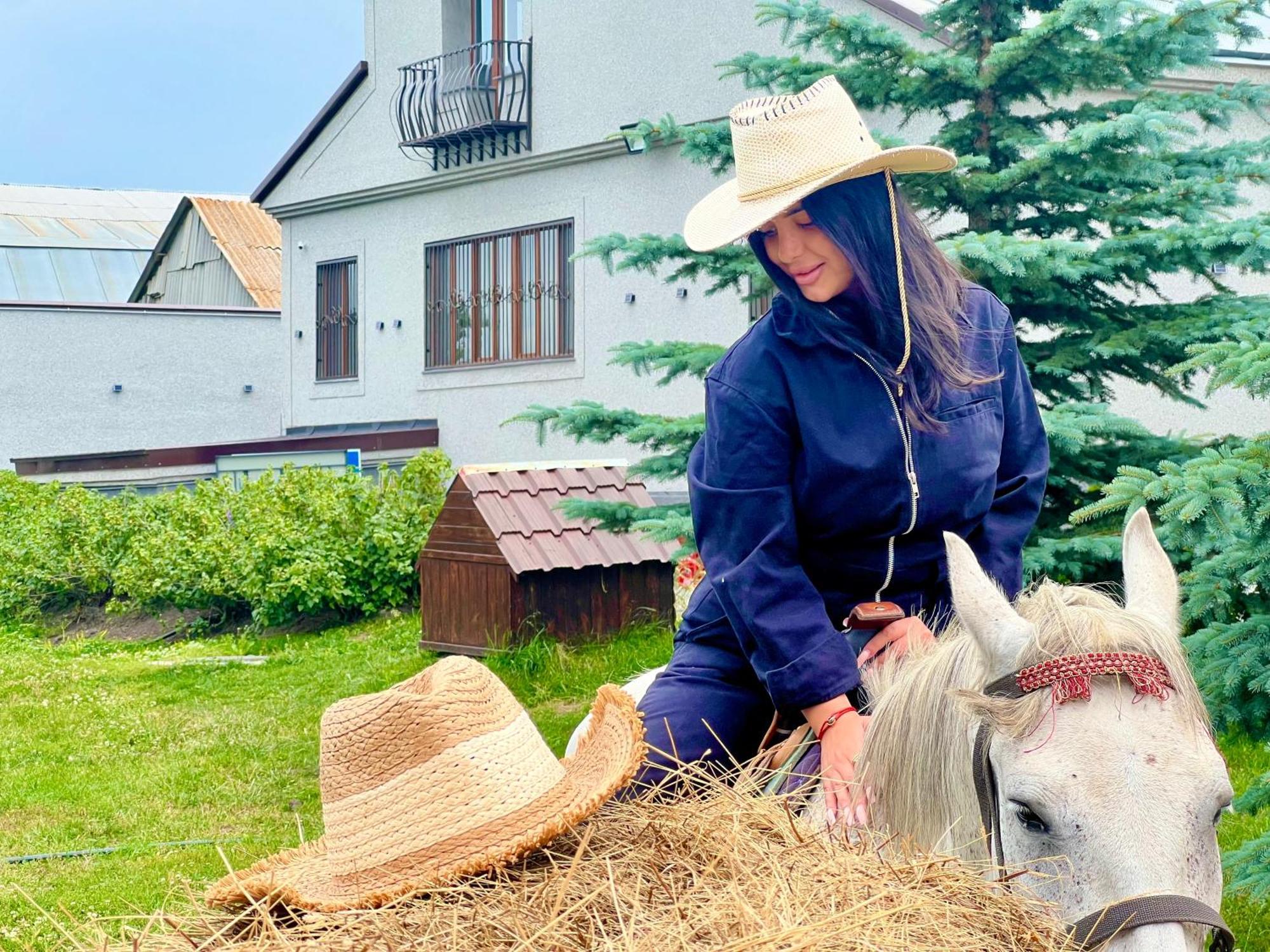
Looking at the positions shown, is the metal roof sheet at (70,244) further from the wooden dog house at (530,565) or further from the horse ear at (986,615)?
the horse ear at (986,615)

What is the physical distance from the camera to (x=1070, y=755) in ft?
6.56

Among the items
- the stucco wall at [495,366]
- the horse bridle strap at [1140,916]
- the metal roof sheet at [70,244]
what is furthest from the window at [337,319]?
the horse bridle strap at [1140,916]

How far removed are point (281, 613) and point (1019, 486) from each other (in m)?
10.4

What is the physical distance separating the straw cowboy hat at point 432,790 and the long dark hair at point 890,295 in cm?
96

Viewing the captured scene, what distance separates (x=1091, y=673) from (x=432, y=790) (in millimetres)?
982

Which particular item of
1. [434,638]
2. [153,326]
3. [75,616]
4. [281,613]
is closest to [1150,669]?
[434,638]

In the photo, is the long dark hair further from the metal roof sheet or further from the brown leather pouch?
the metal roof sheet

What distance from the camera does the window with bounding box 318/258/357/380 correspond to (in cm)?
1869

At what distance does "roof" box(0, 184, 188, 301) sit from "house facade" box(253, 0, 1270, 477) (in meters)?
15.1

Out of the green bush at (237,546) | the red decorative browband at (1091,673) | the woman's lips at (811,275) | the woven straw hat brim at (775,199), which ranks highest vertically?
the woven straw hat brim at (775,199)

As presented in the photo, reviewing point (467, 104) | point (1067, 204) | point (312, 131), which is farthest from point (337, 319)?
point (1067, 204)

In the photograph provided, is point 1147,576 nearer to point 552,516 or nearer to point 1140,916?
point 1140,916

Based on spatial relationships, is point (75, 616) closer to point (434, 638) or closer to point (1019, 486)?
point (434, 638)

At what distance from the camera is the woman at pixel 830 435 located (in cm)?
270
